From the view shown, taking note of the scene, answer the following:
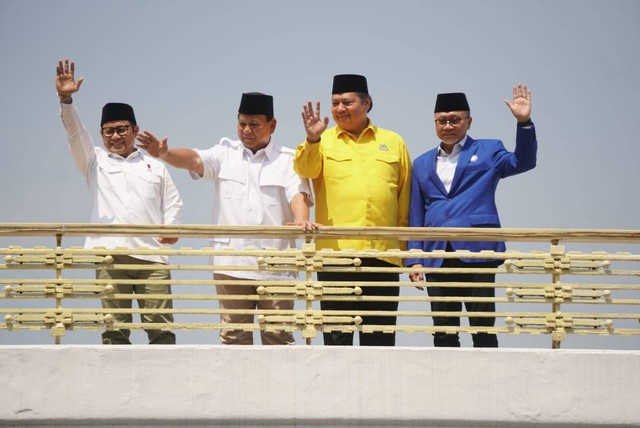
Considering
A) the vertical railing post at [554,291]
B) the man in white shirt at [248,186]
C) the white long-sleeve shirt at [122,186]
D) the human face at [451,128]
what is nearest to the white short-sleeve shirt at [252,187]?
the man in white shirt at [248,186]

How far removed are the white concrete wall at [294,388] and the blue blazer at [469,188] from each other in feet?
3.28

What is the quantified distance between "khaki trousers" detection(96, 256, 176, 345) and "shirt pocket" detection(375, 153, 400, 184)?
175cm

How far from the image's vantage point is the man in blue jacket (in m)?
7.43

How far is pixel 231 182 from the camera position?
25.9 feet

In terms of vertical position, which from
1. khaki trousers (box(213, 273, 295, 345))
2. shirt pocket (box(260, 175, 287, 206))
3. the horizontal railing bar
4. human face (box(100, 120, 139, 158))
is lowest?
khaki trousers (box(213, 273, 295, 345))

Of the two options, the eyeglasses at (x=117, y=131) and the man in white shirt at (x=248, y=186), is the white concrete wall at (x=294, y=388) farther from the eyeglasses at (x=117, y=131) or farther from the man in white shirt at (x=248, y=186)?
the eyeglasses at (x=117, y=131)

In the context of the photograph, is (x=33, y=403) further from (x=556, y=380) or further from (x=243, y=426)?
(x=556, y=380)

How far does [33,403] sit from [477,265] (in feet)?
10.5

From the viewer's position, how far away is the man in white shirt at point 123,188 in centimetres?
754

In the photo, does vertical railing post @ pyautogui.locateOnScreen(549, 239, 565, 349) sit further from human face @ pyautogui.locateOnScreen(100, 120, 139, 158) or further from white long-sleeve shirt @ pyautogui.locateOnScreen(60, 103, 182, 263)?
human face @ pyautogui.locateOnScreen(100, 120, 139, 158)

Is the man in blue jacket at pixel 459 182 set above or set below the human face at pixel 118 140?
below

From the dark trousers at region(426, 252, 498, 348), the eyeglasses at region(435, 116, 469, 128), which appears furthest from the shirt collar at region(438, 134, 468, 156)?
the dark trousers at region(426, 252, 498, 348)

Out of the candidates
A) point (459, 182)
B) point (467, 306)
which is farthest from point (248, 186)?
point (467, 306)

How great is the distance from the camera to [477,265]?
7418mm
